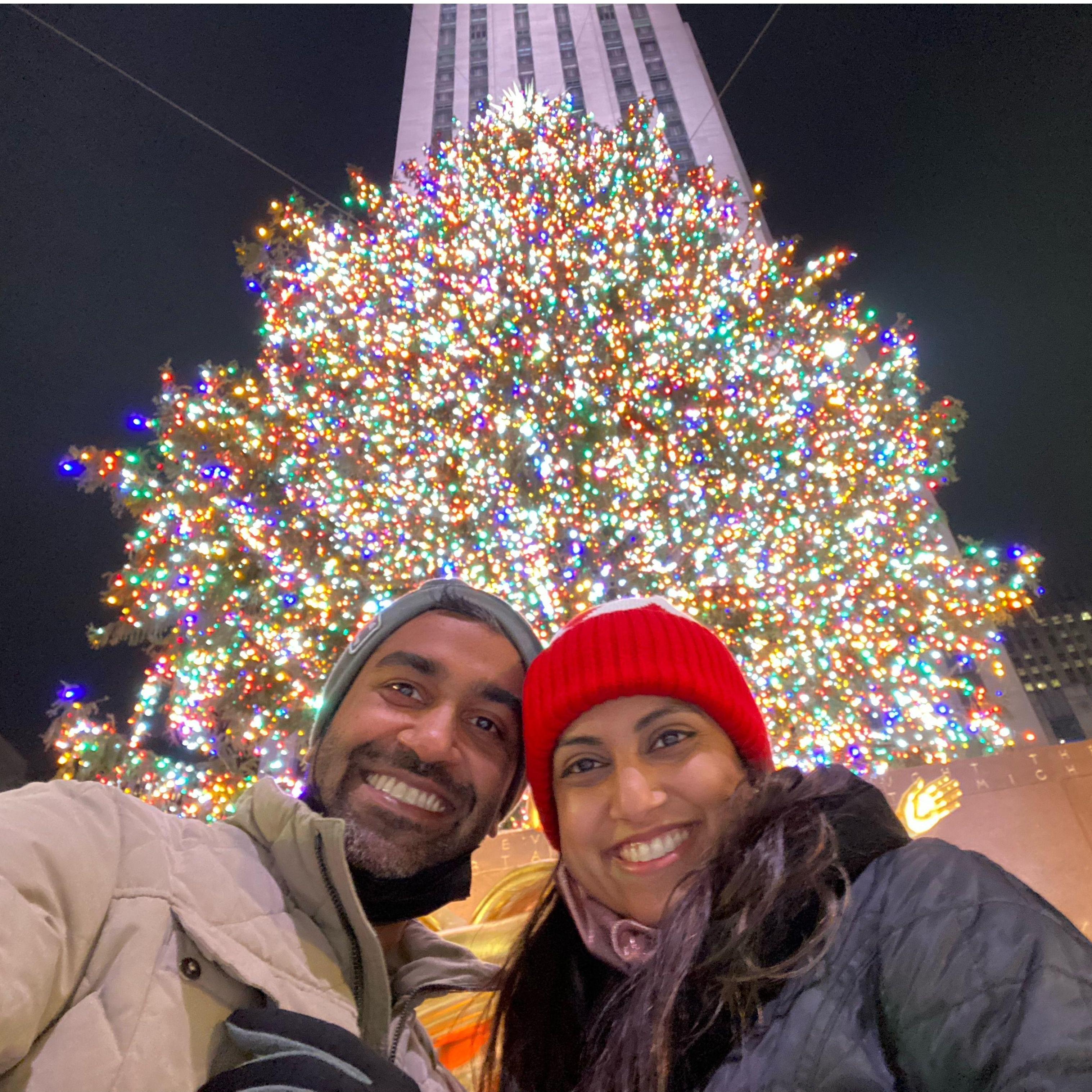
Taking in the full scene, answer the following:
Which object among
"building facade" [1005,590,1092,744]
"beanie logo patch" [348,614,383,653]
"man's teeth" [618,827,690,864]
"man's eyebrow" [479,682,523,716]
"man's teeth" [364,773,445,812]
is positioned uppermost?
"beanie logo patch" [348,614,383,653]

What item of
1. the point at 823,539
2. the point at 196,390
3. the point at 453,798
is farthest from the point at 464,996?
the point at 196,390

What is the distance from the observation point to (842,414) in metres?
7.52

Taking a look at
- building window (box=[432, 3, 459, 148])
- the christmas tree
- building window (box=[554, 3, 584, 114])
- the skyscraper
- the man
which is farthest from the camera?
building window (box=[432, 3, 459, 148])

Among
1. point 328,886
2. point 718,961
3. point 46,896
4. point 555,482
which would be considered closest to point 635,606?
point 718,961

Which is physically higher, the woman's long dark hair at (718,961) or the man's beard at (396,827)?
→ the man's beard at (396,827)

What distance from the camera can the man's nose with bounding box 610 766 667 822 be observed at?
1.61m

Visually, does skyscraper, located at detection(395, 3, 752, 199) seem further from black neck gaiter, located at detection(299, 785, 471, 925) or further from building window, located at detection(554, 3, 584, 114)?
black neck gaiter, located at detection(299, 785, 471, 925)

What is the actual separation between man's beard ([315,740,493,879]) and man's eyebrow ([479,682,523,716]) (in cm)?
32

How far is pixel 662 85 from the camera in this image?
62.0 ft

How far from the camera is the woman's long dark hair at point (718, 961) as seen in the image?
117 centimetres

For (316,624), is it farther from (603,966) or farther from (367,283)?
(603,966)

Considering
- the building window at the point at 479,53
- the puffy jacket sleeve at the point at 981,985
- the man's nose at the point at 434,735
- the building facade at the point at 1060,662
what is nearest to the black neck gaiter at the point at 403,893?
the man's nose at the point at 434,735

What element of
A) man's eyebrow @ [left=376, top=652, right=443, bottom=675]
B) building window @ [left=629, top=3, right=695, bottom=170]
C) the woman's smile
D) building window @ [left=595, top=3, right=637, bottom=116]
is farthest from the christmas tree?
building window @ [left=595, top=3, right=637, bottom=116]

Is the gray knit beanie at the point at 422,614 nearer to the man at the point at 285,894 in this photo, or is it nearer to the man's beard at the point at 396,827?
the man at the point at 285,894
